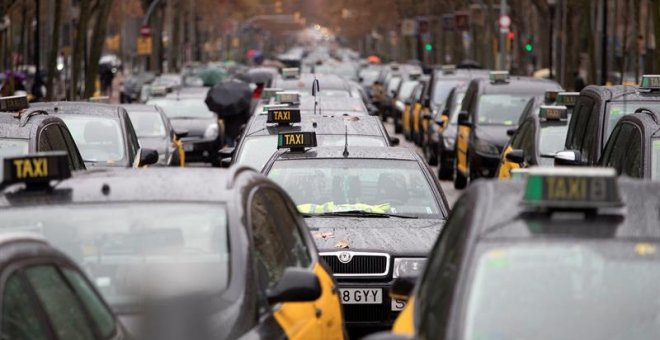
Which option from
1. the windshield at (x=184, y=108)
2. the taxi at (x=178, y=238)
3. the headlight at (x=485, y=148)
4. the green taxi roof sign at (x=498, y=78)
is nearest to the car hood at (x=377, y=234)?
the taxi at (x=178, y=238)

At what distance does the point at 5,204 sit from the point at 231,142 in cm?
2382

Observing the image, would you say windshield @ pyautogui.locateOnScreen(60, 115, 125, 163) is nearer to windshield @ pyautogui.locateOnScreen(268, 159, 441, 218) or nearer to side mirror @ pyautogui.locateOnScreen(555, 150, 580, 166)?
side mirror @ pyautogui.locateOnScreen(555, 150, 580, 166)

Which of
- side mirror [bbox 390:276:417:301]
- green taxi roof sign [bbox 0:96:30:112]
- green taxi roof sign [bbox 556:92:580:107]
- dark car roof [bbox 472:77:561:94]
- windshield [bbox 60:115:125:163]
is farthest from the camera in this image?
dark car roof [bbox 472:77:561:94]

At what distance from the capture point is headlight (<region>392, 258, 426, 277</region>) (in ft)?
35.2

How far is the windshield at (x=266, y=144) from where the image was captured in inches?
603

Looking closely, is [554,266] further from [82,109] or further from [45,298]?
[82,109]

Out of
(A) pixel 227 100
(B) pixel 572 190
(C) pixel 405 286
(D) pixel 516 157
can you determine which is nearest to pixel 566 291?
(B) pixel 572 190

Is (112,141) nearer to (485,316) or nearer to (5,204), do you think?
(5,204)

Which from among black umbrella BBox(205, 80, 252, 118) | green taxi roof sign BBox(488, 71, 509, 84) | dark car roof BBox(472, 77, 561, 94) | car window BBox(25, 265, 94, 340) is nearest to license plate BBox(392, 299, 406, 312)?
car window BBox(25, 265, 94, 340)

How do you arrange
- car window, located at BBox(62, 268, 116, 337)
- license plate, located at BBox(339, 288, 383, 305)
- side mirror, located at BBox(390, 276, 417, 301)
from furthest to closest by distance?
1. license plate, located at BBox(339, 288, 383, 305)
2. side mirror, located at BBox(390, 276, 417, 301)
3. car window, located at BBox(62, 268, 116, 337)

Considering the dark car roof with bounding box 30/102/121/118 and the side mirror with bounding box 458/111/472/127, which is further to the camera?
the side mirror with bounding box 458/111/472/127

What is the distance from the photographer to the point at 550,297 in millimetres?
5746

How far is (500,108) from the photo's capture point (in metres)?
25.3

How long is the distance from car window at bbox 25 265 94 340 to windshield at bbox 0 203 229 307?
0.71m
